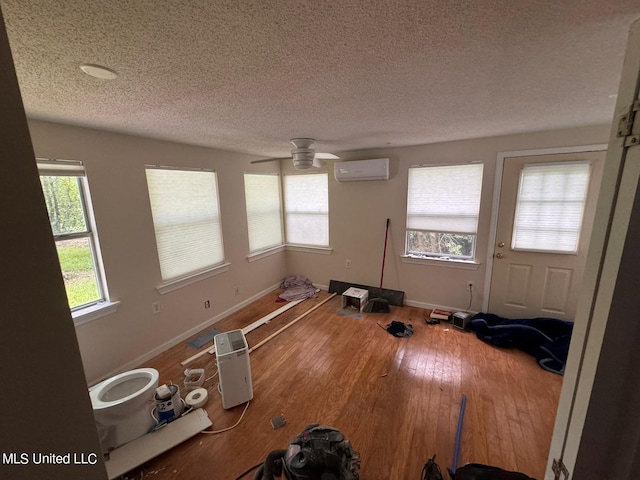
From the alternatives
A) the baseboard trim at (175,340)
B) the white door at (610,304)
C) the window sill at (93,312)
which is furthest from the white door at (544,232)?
the window sill at (93,312)

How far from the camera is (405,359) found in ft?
8.19

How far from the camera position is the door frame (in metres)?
2.47

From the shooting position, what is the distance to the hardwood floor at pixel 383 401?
1573 mm

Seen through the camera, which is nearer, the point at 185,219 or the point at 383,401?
the point at 383,401

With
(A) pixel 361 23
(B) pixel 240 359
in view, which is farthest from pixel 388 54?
(B) pixel 240 359

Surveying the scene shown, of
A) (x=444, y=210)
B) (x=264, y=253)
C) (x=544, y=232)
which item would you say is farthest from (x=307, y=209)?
(x=544, y=232)

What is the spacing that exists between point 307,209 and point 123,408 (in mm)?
3245

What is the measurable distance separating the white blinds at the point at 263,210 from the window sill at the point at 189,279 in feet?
2.07

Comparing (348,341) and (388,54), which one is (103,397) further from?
(388,54)

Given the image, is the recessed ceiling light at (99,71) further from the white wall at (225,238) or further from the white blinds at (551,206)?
the white blinds at (551,206)

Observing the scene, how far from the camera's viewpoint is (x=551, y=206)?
8.77 ft

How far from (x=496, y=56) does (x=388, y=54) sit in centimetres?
49

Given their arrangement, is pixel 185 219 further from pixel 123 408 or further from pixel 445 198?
pixel 445 198

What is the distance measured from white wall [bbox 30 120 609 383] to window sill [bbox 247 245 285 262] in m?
0.08
